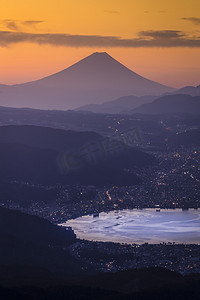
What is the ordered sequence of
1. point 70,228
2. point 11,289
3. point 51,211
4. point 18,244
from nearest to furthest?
point 11,289 < point 18,244 < point 70,228 < point 51,211

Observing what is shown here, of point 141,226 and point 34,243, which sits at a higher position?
point 34,243

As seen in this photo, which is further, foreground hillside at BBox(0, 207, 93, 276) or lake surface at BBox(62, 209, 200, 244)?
lake surface at BBox(62, 209, 200, 244)

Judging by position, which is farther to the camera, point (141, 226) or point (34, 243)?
point (141, 226)

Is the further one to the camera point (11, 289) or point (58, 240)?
point (58, 240)

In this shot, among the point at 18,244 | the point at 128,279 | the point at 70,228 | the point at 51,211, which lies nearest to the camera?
the point at 128,279

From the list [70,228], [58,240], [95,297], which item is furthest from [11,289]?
[70,228]

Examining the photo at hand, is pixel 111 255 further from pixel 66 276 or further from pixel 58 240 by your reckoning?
pixel 66 276

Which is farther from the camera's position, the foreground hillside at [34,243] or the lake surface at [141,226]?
the lake surface at [141,226]
